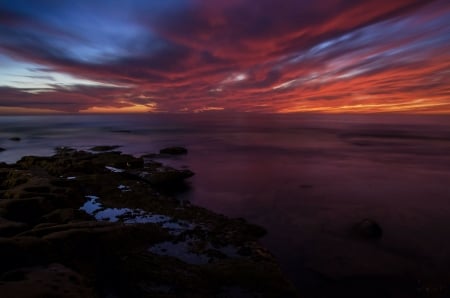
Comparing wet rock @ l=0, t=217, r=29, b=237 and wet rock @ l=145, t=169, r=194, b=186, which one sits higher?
wet rock @ l=0, t=217, r=29, b=237

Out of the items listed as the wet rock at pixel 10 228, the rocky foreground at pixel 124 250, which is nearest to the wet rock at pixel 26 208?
the rocky foreground at pixel 124 250

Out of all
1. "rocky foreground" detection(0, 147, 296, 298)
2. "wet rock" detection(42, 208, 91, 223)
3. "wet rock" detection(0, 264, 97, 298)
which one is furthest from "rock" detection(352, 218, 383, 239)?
"wet rock" detection(42, 208, 91, 223)

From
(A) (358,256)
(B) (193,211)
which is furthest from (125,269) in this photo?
(A) (358,256)

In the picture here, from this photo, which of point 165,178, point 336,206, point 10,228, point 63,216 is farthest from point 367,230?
point 165,178

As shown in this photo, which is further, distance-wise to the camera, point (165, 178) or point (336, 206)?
point (165, 178)

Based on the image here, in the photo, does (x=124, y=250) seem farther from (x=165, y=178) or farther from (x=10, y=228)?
(x=165, y=178)

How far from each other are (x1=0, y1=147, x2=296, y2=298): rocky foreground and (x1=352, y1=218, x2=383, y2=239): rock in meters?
7.27

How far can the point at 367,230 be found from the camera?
71.9ft

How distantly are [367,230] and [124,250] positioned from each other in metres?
17.4

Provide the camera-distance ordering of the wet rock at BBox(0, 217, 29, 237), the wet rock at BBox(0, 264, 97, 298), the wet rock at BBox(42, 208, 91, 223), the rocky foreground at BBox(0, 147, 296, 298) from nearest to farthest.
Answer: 1. the wet rock at BBox(0, 264, 97, 298)
2. the rocky foreground at BBox(0, 147, 296, 298)
3. the wet rock at BBox(0, 217, 29, 237)
4. the wet rock at BBox(42, 208, 91, 223)

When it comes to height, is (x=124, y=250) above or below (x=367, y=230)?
above

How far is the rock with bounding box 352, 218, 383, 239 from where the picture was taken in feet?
70.4

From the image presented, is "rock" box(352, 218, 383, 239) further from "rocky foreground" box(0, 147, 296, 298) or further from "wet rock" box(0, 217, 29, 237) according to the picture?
"wet rock" box(0, 217, 29, 237)

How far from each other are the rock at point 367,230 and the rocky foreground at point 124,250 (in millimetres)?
7274
